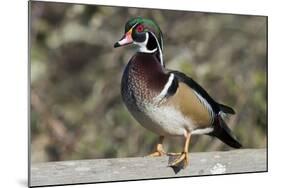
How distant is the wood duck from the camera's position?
2855 millimetres

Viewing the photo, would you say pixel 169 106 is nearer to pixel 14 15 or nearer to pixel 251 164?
pixel 251 164

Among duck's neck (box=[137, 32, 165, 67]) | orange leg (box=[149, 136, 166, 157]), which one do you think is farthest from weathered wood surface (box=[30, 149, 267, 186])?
duck's neck (box=[137, 32, 165, 67])

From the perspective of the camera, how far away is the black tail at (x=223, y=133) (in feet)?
9.97

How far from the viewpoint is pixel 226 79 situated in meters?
3.05

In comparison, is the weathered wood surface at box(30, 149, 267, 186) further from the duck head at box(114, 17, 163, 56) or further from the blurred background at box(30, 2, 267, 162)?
the duck head at box(114, 17, 163, 56)

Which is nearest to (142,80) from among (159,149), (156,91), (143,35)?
(156,91)

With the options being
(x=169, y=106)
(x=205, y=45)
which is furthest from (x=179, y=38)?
(x=169, y=106)

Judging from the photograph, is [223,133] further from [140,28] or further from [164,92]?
[140,28]

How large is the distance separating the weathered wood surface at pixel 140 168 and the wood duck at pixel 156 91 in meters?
0.05

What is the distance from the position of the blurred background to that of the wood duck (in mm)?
32

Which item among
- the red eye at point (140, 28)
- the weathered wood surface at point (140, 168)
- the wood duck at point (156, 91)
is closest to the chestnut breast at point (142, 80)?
the wood duck at point (156, 91)

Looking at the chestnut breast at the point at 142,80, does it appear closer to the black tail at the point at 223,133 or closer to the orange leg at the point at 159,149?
the orange leg at the point at 159,149

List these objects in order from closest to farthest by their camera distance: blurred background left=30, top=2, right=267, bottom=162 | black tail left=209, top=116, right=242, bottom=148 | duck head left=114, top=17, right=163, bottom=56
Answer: blurred background left=30, top=2, right=267, bottom=162, duck head left=114, top=17, right=163, bottom=56, black tail left=209, top=116, right=242, bottom=148

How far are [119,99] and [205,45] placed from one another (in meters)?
0.50
